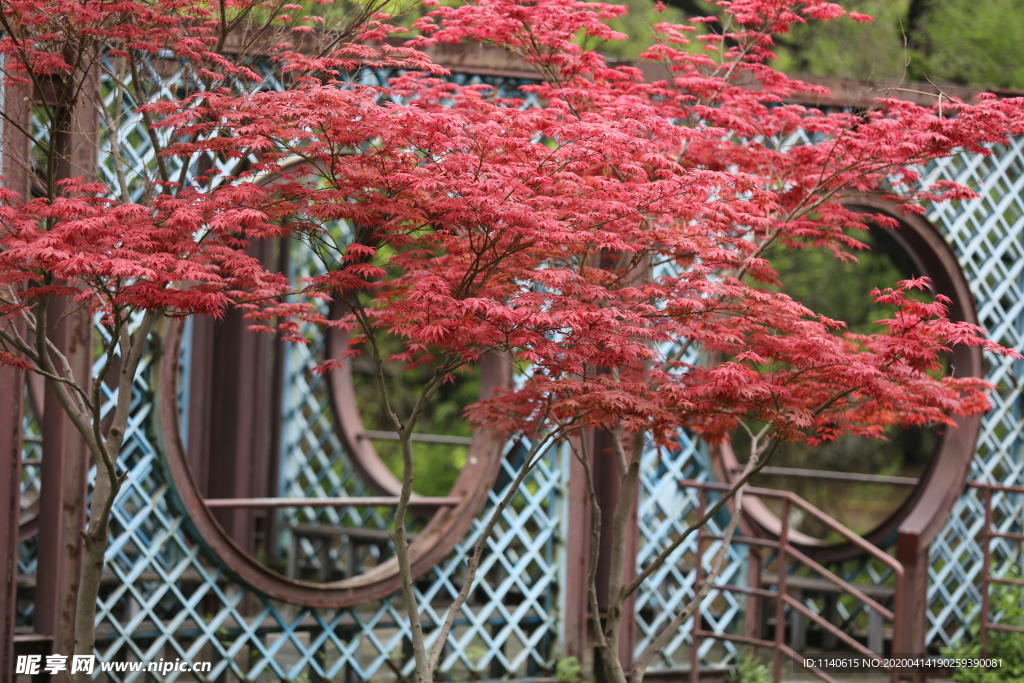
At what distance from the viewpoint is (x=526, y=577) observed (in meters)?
7.86

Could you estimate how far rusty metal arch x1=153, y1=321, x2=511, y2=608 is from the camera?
5.39 metres

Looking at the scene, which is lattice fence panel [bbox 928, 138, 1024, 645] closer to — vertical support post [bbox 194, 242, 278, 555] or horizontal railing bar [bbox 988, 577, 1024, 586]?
horizontal railing bar [bbox 988, 577, 1024, 586]

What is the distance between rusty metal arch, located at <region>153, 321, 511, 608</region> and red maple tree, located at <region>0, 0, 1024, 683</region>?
648 mm

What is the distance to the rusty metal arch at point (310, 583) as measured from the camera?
539 cm

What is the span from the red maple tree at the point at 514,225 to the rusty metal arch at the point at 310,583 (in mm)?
648

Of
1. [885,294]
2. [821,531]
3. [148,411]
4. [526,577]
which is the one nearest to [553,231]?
[885,294]

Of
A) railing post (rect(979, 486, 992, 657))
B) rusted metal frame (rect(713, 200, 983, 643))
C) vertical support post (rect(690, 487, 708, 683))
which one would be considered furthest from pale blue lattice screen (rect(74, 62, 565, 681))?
railing post (rect(979, 486, 992, 657))

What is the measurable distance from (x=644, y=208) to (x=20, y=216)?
2297mm

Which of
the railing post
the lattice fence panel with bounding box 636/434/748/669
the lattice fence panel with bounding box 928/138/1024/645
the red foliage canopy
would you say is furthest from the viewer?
the lattice fence panel with bounding box 928/138/1024/645

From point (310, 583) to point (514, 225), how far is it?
108 inches

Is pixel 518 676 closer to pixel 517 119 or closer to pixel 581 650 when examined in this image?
pixel 581 650

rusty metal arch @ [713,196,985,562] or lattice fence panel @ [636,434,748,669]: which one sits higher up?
rusty metal arch @ [713,196,985,562]

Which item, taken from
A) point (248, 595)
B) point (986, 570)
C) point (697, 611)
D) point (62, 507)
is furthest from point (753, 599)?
point (62, 507)

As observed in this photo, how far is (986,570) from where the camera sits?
22.2 feet
